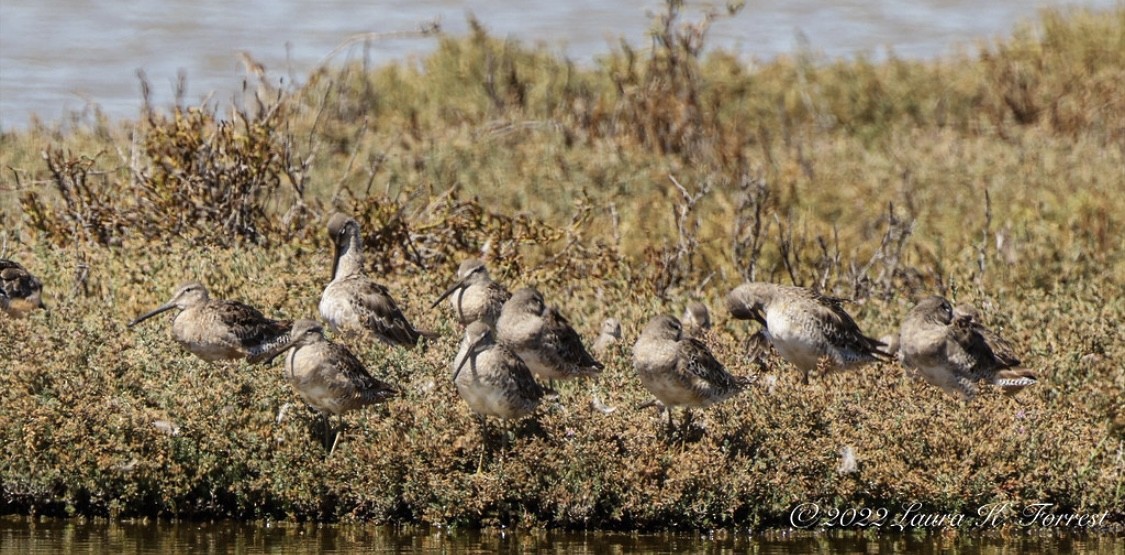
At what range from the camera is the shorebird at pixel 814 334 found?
36.1ft

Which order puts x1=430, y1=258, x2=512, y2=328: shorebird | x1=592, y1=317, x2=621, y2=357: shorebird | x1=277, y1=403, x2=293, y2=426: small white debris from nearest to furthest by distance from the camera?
1. x1=277, y1=403, x2=293, y2=426: small white debris
2. x1=592, y1=317, x2=621, y2=357: shorebird
3. x1=430, y1=258, x2=512, y2=328: shorebird

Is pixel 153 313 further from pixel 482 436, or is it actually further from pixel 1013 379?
pixel 1013 379

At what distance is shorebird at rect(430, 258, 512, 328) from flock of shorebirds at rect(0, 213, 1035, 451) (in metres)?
0.01

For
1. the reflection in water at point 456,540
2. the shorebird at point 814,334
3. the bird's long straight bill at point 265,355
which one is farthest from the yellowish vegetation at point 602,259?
the bird's long straight bill at point 265,355

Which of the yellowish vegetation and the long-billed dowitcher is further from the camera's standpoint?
the yellowish vegetation

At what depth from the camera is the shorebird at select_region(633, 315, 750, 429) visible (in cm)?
971

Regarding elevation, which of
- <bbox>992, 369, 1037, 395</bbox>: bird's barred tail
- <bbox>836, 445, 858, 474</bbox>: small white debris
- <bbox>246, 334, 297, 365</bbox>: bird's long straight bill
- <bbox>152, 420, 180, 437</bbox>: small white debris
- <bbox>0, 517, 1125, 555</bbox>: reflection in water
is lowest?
<bbox>0, 517, 1125, 555</bbox>: reflection in water

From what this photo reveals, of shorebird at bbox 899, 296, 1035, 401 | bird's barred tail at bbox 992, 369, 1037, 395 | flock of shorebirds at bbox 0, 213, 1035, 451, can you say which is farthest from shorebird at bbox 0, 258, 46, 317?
bird's barred tail at bbox 992, 369, 1037, 395

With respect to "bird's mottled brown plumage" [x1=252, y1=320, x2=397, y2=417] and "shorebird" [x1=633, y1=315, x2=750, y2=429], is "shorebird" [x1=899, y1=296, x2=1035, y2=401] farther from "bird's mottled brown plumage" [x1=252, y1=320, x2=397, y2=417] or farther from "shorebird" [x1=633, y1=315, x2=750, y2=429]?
"bird's mottled brown plumage" [x1=252, y1=320, x2=397, y2=417]

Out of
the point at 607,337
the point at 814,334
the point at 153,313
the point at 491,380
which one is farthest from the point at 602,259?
the point at 491,380

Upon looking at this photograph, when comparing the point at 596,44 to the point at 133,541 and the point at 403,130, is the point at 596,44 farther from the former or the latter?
the point at 133,541

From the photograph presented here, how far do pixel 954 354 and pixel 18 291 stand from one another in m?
6.56

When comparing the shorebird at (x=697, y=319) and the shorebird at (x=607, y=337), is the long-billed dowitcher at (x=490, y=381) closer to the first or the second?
the shorebird at (x=607, y=337)

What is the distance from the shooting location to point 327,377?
380 inches
